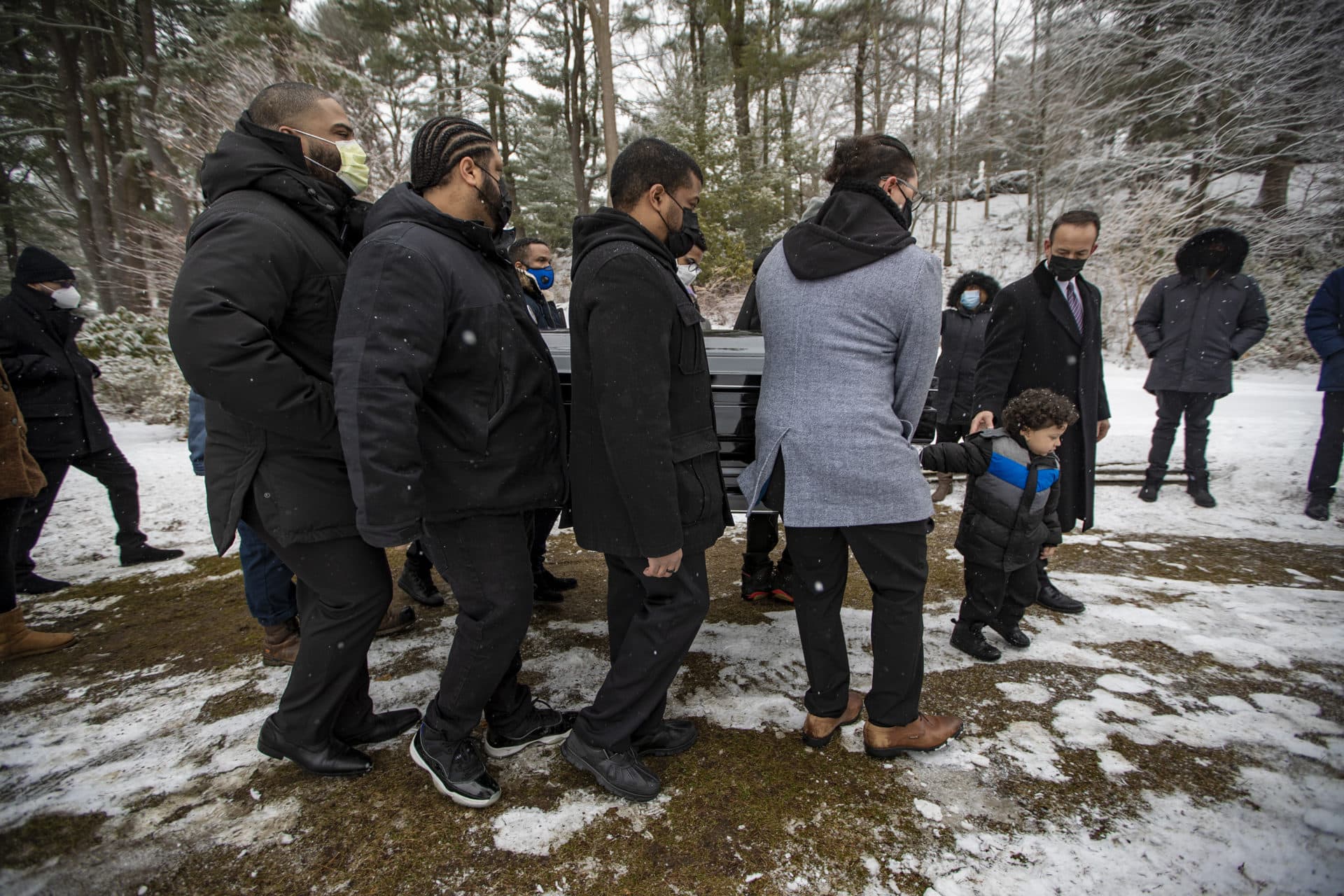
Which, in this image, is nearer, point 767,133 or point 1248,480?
point 1248,480

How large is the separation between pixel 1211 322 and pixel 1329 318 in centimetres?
68

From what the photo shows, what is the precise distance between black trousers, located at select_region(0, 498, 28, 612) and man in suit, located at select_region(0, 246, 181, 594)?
61 cm

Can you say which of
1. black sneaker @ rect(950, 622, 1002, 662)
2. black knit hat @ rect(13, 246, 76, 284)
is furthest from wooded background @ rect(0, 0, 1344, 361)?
black sneaker @ rect(950, 622, 1002, 662)

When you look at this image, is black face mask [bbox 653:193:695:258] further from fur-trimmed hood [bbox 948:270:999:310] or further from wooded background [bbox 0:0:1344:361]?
wooded background [bbox 0:0:1344:361]

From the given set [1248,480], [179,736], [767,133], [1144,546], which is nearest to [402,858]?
[179,736]

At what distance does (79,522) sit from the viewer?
482 cm

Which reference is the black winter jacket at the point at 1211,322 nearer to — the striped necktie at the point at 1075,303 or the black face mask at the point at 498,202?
the striped necktie at the point at 1075,303

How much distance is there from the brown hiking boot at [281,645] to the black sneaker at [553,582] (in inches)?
45.0

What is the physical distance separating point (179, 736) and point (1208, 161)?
14781 mm

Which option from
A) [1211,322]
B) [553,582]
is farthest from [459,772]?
[1211,322]

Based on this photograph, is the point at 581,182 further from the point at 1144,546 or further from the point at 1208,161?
the point at 1144,546

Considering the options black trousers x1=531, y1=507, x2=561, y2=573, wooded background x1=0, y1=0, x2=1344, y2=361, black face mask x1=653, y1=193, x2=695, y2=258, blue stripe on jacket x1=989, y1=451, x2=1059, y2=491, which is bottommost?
black trousers x1=531, y1=507, x2=561, y2=573

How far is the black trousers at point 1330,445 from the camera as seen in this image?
14.1 ft

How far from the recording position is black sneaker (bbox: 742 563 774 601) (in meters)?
3.42
